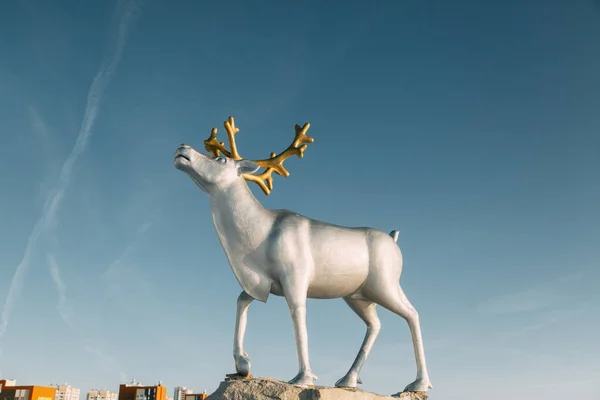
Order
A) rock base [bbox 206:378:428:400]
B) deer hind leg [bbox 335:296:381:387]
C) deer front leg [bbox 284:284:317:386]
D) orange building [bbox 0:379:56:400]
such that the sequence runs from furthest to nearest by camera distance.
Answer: orange building [bbox 0:379:56:400]
deer hind leg [bbox 335:296:381:387]
deer front leg [bbox 284:284:317:386]
rock base [bbox 206:378:428:400]

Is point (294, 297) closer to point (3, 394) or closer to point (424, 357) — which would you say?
point (424, 357)

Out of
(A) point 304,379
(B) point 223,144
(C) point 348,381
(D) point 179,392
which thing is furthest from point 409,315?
(D) point 179,392

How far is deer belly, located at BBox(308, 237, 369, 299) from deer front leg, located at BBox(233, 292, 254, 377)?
714 millimetres

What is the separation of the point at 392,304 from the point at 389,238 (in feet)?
2.54

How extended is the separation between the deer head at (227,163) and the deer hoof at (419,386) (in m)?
2.71

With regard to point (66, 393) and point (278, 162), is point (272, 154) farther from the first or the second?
point (66, 393)

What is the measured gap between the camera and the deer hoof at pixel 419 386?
6227 mm

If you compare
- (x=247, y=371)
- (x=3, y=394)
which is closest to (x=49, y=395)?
(x=3, y=394)

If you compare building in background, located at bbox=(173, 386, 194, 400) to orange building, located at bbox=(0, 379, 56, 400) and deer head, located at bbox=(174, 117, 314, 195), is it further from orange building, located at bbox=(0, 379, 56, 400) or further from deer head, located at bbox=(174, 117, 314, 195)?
deer head, located at bbox=(174, 117, 314, 195)

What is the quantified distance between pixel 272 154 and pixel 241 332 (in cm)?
205

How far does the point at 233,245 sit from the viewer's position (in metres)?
5.96

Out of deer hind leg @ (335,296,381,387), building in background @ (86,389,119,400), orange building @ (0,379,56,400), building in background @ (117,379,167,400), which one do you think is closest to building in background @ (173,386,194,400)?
building in background @ (86,389,119,400)

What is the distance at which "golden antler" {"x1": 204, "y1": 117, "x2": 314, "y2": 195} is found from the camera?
21.1 ft

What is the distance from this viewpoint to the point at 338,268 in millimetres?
6102
